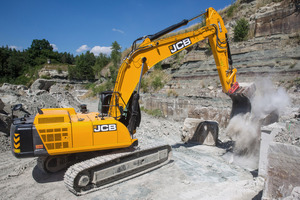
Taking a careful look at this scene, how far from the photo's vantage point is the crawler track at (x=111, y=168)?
3991 millimetres

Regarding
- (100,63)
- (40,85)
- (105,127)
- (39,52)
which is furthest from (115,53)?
(105,127)

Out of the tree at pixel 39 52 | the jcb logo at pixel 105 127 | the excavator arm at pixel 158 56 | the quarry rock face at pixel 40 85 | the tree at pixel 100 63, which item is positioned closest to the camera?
the jcb logo at pixel 105 127

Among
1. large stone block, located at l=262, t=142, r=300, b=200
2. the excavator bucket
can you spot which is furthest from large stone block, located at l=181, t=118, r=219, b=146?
large stone block, located at l=262, t=142, r=300, b=200

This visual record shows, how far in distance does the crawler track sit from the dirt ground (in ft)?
0.53

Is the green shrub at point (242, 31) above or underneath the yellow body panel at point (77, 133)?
above

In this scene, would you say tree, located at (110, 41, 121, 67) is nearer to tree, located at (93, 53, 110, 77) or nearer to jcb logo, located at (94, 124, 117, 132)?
tree, located at (93, 53, 110, 77)

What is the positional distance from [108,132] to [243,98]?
4.36 metres

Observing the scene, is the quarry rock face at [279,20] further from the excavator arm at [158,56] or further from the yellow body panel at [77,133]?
the yellow body panel at [77,133]

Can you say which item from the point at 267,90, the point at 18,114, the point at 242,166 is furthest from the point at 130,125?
the point at 267,90

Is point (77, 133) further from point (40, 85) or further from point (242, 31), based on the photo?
point (40, 85)

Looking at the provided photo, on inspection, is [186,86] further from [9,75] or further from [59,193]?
Answer: [9,75]

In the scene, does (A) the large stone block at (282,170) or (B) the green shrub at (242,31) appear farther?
(B) the green shrub at (242,31)

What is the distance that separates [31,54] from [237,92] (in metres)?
57.3

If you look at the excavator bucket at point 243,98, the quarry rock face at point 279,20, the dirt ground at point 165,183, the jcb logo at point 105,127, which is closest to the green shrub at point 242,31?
the quarry rock face at point 279,20
